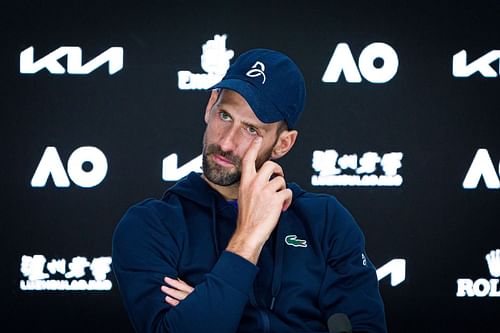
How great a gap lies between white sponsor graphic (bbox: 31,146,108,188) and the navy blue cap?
1567mm

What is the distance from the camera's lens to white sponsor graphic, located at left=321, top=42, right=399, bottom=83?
3.43 meters

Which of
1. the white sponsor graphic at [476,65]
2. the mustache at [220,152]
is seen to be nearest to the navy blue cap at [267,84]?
the mustache at [220,152]

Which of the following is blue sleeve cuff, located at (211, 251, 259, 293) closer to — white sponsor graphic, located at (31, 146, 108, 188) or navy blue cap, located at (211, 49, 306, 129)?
navy blue cap, located at (211, 49, 306, 129)

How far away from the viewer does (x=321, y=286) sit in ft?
6.05

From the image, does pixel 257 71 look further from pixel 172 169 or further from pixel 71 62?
pixel 71 62

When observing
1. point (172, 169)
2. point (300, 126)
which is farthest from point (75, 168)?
point (300, 126)

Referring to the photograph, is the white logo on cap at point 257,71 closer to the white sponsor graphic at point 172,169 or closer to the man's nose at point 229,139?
the man's nose at point 229,139

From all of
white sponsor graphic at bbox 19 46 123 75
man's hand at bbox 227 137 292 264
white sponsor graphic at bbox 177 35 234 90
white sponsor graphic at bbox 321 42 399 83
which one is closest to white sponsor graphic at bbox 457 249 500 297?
white sponsor graphic at bbox 321 42 399 83

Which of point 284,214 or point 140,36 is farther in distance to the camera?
point 140,36

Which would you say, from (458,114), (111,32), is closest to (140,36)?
(111,32)

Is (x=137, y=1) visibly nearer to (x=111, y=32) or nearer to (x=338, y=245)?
(x=111, y=32)

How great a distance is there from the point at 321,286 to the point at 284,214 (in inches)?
7.6

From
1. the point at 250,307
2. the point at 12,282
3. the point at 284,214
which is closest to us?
the point at 250,307

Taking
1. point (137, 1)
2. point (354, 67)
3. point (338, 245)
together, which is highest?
point (137, 1)
